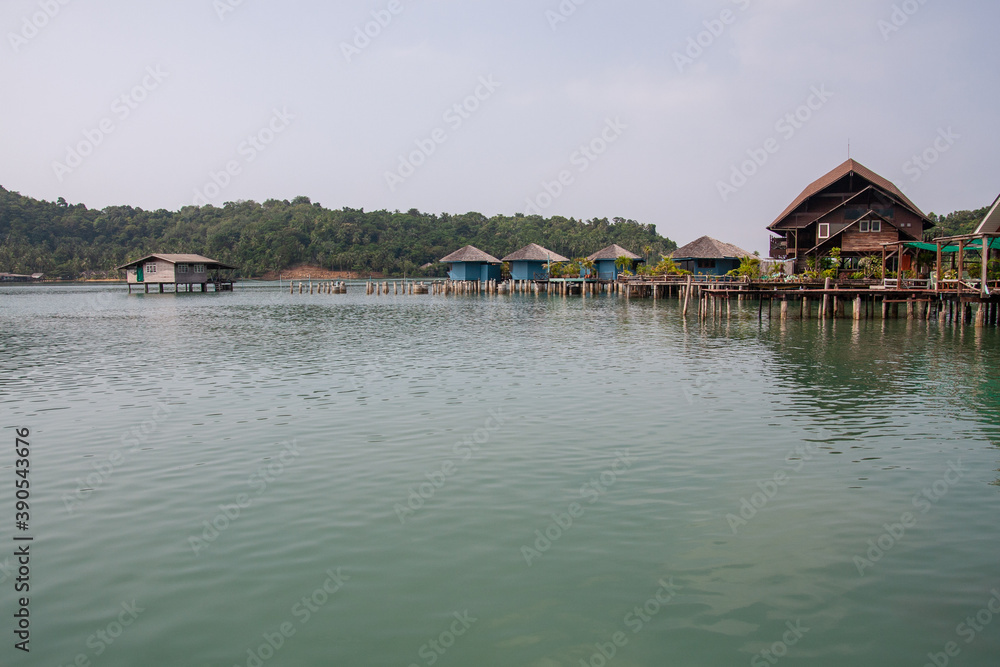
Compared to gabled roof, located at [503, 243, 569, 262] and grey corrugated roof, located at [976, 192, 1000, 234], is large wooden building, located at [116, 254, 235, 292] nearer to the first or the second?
gabled roof, located at [503, 243, 569, 262]

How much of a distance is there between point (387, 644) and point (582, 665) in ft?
4.69

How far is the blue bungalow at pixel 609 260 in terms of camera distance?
224 ft

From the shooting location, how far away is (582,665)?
4.88 m

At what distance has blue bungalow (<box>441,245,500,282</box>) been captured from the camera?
231 feet

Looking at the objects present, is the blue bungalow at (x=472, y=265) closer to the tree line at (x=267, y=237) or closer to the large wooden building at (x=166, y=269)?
the large wooden building at (x=166, y=269)

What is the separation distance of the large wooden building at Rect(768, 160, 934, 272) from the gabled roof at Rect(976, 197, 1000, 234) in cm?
1608

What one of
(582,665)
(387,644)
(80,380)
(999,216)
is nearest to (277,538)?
(387,644)

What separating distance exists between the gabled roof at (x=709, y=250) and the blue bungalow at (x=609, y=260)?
371 inches

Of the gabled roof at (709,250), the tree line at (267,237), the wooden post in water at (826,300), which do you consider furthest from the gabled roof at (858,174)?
the tree line at (267,237)

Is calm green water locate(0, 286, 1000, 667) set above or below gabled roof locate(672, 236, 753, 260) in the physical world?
below

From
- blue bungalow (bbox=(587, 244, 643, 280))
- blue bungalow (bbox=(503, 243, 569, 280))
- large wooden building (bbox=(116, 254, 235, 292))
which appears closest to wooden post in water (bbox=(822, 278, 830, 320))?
blue bungalow (bbox=(587, 244, 643, 280))

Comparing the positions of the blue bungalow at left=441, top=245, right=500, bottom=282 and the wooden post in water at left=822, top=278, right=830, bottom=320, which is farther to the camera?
the blue bungalow at left=441, top=245, right=500, bottom=282

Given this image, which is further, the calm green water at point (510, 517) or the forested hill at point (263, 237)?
the forested hill at point (263, 237)

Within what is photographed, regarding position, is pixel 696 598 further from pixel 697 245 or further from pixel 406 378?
pixel 697 245
